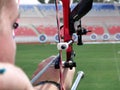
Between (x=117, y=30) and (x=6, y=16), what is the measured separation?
73.1 ft

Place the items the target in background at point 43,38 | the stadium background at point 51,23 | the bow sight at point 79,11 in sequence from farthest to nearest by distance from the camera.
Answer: the target in background at point 43,38 → the stadium background at point 51,23 → the bow sight at point 79,11

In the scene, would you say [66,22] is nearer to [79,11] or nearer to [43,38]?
[79,11]

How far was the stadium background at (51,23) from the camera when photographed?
22516mm

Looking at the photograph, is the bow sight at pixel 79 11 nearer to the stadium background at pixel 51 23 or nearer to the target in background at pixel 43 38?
the stadium background at pixel 51 23

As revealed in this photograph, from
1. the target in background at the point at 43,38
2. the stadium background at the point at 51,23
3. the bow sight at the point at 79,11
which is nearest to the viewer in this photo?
the bow sight at the point at 79,11

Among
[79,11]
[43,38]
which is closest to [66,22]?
[79,11]

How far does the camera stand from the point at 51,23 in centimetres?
2234

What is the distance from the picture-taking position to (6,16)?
3.49ft

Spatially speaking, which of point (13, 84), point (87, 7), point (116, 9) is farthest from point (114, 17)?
point (13, 84)

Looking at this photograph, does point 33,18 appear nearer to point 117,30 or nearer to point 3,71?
point 117,30

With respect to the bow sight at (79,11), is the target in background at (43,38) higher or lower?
lower

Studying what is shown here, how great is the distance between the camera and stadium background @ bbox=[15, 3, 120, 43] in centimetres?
2252

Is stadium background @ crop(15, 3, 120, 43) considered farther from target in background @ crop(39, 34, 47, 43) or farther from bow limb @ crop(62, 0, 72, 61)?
bow limb @ crop(62, 0, 72, 61)

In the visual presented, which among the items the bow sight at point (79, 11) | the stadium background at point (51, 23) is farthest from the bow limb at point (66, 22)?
the stadium background at point (51, 23)
